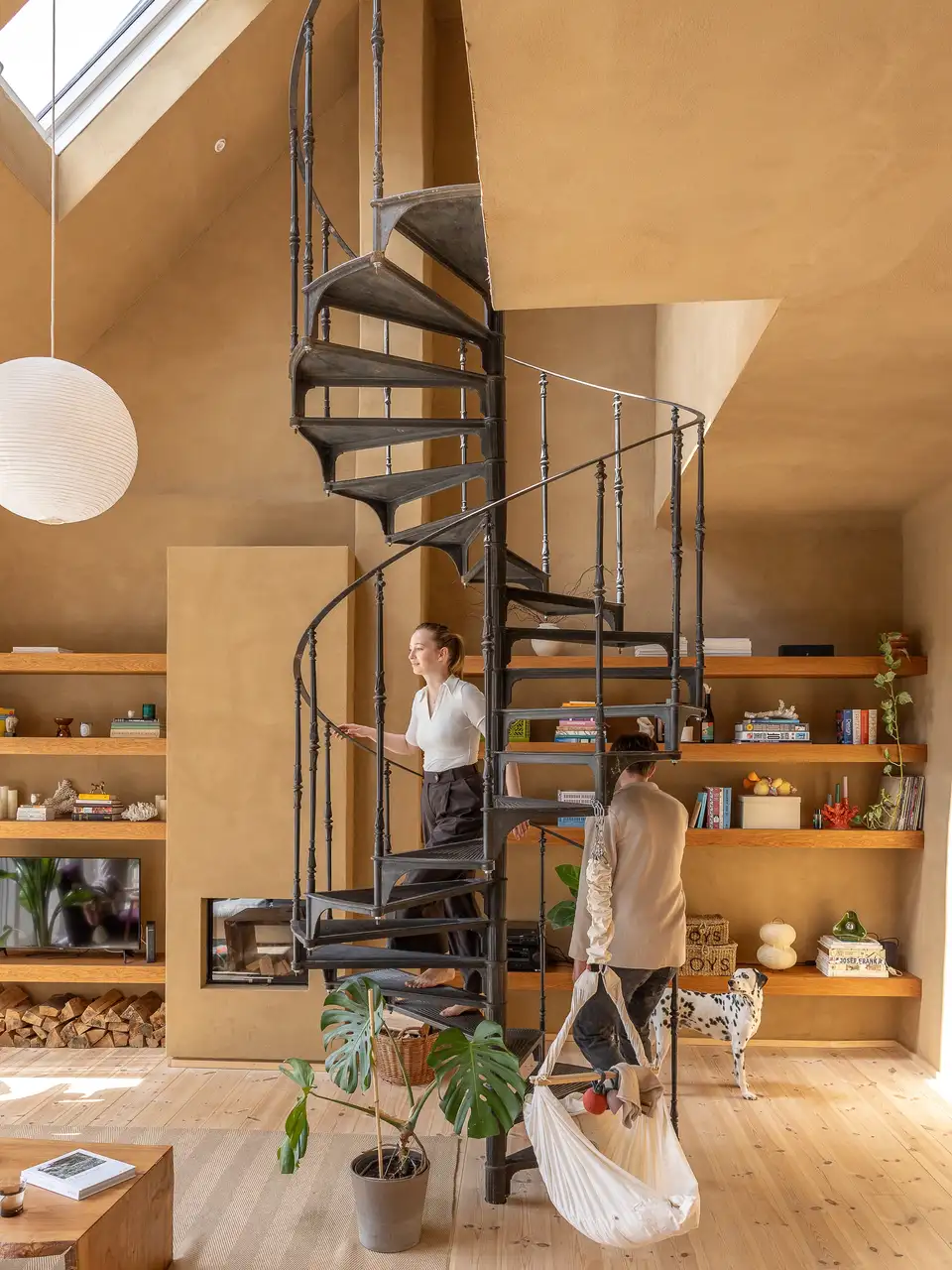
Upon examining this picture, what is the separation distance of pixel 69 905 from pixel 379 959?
2.53 m

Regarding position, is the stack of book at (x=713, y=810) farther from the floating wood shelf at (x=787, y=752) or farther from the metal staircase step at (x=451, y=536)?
the metal staircase step at (x=451, y=536)

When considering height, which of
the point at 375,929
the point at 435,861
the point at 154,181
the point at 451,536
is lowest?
the point at 375,929

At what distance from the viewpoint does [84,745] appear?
5.47 meters

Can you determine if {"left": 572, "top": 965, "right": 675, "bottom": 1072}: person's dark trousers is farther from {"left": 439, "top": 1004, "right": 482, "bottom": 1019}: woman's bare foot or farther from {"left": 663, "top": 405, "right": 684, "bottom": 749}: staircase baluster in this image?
{"left": 663, "top": 405, "right": 684, "bottom": 749}: staircase baluster

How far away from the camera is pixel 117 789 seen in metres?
5.78

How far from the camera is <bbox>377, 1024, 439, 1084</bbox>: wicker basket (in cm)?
488

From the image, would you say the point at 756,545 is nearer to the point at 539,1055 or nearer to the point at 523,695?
the point at 523,695

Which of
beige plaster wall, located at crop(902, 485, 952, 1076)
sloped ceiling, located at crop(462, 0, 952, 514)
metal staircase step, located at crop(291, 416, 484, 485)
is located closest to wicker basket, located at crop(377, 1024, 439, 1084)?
beige plaster wall, located at crop(902, 485, 952, 1076)

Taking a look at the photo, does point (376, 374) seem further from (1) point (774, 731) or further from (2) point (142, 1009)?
(2) point (142, 1009)

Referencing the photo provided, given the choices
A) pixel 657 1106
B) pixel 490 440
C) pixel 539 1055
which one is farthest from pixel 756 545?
pixel 657 1106

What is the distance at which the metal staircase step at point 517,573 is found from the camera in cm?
412

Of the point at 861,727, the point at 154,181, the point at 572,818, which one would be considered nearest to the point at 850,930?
the point at 861,727

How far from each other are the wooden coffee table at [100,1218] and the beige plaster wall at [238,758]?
1.91m

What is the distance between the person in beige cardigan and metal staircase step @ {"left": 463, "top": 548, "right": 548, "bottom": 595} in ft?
2.65
